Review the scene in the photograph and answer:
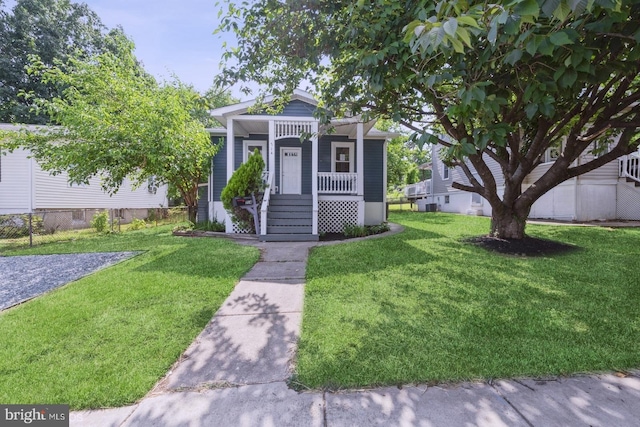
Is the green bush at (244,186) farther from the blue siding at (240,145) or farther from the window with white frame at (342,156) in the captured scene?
the window with white frame at (342,156)

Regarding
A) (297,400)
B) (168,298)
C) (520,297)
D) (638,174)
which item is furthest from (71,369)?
(638,174)

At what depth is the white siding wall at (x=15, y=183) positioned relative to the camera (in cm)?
1221

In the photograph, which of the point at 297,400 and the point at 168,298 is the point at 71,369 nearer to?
the point at 168,298

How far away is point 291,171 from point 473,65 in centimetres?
865

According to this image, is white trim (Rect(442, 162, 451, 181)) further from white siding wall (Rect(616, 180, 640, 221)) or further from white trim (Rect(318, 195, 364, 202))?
white trim (Rect(318, 195, 364, 202))

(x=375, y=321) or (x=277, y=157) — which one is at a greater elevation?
(x=277, y=157)

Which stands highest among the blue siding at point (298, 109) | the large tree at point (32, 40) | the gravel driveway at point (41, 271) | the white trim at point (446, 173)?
the large tree at point (32, 40)

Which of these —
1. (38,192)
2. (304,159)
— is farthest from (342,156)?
(38,192)

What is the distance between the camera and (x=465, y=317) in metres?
3.19

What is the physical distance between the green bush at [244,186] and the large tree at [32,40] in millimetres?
17290

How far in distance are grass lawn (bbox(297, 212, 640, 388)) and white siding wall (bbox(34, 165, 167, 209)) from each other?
1076 cm

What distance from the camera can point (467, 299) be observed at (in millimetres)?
3719

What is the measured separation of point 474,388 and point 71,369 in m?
3.18

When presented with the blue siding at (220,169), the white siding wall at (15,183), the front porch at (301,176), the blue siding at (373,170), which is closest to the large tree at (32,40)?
the white siding wall at (15,183)
